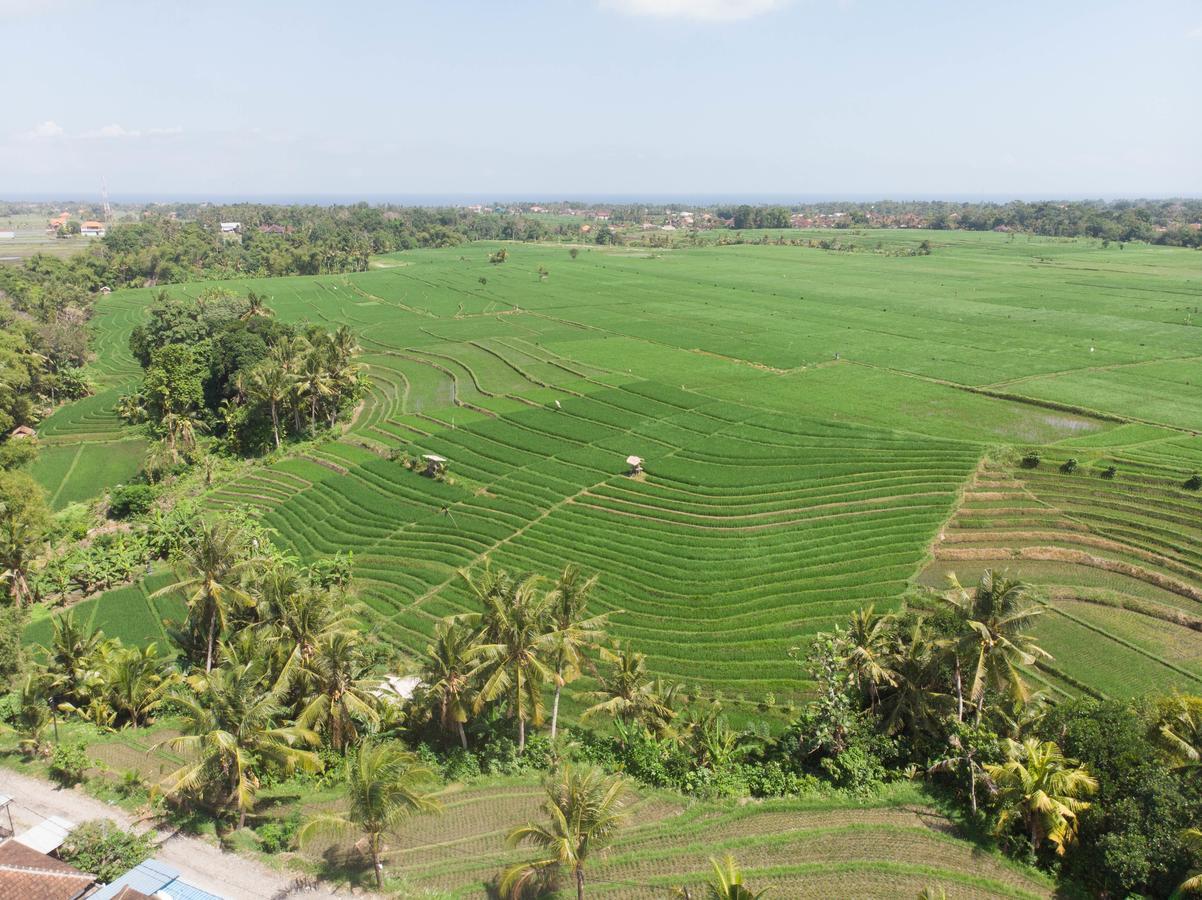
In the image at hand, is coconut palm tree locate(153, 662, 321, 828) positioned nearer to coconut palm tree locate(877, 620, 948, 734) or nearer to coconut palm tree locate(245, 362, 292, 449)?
coconut palm tree locate(877, 620, 948, 734)

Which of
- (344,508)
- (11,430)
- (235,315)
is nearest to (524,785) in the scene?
(344,508)

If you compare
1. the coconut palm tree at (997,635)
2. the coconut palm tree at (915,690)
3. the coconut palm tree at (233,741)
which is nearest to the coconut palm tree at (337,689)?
the coconut palm tree at (233,741)

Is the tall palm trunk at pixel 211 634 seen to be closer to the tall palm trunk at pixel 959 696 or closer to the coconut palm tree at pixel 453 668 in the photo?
the coconut palm tree at pixel 453 668

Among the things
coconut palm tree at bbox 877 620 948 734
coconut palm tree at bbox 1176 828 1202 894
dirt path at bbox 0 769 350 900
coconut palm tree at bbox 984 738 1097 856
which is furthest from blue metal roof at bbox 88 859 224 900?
coconut palm tree at bbox 1176 828 1202 894

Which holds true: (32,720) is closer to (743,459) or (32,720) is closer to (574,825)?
(574,825)

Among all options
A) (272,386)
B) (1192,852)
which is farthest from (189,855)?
(272,386)

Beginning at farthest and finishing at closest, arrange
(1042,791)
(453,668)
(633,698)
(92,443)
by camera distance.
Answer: (92,443) → (633,698) → (453,668) → (1042,791)
